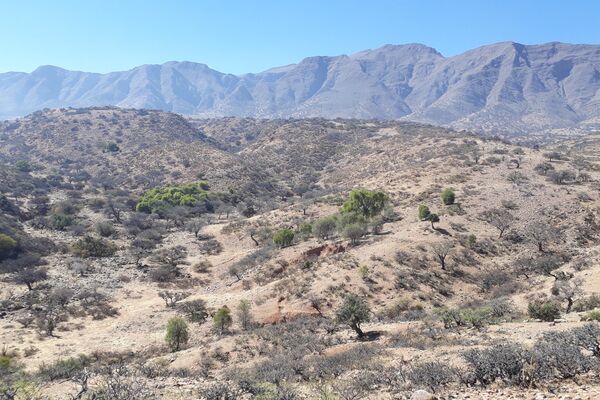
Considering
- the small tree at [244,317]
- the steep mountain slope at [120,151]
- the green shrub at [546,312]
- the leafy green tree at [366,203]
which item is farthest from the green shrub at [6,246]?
the green shrub at [546,312]

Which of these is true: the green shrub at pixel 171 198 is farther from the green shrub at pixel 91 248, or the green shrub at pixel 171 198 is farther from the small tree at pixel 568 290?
the small tree at pixel 568 290

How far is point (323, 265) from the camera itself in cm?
A: 2955

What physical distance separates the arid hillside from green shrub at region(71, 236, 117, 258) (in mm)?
279

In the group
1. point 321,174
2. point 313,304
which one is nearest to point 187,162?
point 321,174

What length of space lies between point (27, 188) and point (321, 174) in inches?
2065

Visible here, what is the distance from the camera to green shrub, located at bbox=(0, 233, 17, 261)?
124 ft

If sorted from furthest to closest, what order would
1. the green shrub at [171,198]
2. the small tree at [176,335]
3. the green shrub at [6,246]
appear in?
the green shrub at [171,198] → the green shrub at [6,246] → the small tree at [176,335]

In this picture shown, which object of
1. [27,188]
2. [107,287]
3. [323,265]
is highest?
[27,188]

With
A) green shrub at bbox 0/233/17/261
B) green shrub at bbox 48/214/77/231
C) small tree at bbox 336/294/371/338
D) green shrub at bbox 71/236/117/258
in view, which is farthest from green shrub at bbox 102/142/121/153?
small tree at bbox 336/294/371/338

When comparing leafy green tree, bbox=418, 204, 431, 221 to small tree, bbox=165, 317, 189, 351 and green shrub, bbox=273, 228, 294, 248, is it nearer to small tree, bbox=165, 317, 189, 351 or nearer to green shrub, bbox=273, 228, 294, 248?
green shrub, bbox=273, 228, 294, 248

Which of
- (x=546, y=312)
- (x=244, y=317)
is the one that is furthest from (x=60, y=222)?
(x=546, y=312)

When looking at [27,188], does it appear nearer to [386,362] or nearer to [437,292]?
[437,292]

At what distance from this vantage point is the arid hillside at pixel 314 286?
11.2 m

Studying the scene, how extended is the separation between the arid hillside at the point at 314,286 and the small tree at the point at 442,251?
0.21 meters
